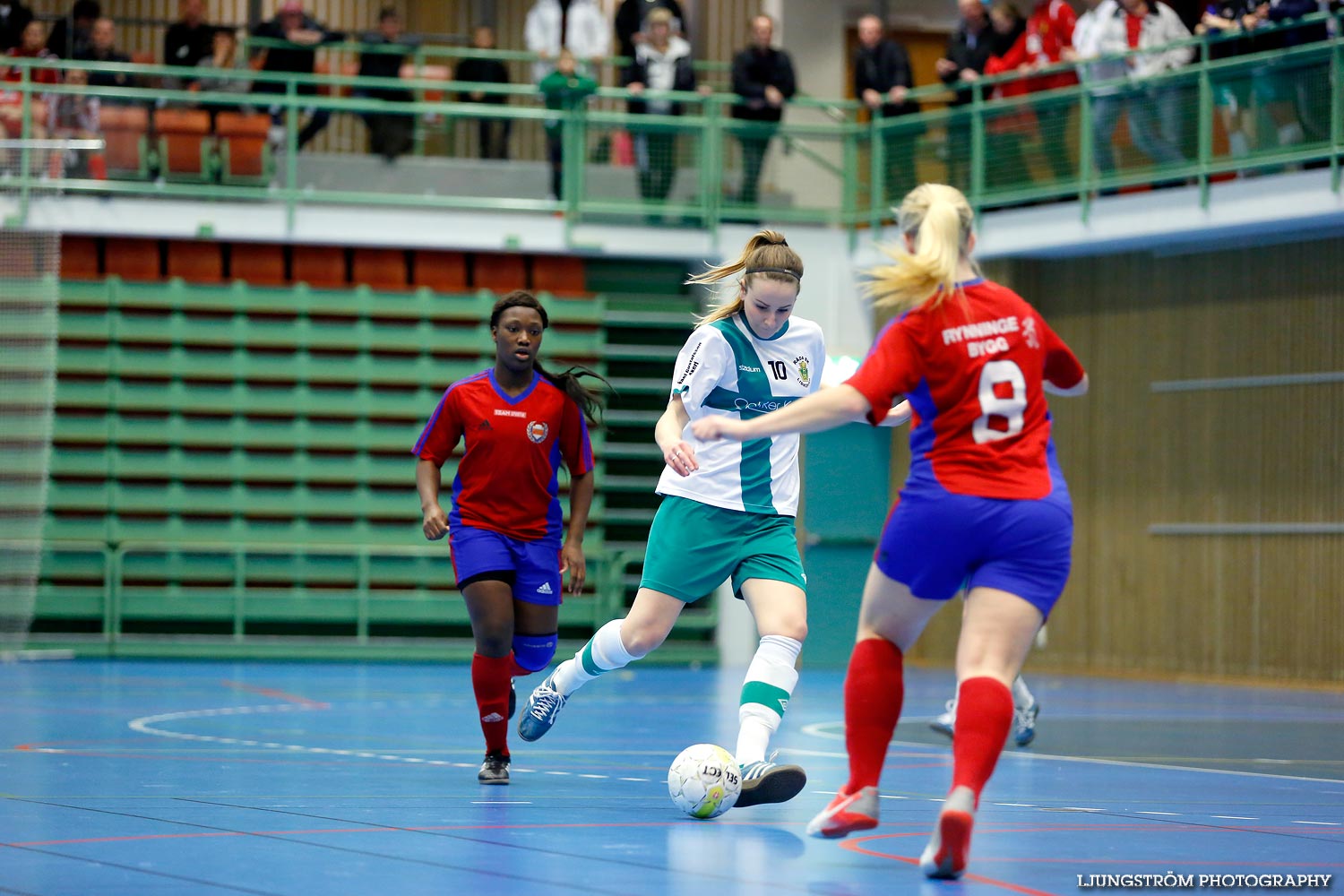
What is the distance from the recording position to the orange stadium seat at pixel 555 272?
19266 mm

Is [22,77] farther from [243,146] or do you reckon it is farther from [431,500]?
[431,500]

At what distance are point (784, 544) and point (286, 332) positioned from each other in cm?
1270

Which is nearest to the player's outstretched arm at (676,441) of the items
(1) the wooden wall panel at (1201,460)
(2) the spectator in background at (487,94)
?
(1) the wooden wall panel at (1201,460)

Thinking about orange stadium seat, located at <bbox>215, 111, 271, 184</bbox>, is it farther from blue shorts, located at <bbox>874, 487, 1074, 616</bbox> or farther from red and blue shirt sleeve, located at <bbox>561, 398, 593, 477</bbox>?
→ blue shorts, located at <bbox>874, 487, 1074, 616</bbox>

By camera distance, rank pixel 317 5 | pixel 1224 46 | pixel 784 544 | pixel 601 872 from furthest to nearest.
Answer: pixel 317 5, pixel 1224 46, pixel 784 544, pixel 601 872


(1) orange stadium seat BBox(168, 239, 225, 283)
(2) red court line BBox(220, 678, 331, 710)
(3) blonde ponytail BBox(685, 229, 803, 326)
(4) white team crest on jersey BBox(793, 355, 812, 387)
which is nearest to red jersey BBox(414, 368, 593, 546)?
(3) blonde ponytail BBox(685, 229, 803, 326)

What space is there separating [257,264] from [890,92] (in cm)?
702

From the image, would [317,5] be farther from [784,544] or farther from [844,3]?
[784,544]

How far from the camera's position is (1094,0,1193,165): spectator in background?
15.7 meters

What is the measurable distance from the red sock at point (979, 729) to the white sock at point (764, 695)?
150 cm

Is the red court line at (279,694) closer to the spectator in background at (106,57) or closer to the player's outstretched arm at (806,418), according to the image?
the spectator in background at (106,57)

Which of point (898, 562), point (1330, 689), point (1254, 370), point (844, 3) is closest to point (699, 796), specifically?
point (898, 562)

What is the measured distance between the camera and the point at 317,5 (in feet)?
70.9

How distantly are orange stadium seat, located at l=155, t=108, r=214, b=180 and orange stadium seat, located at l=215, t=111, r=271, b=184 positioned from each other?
144 millimetres
